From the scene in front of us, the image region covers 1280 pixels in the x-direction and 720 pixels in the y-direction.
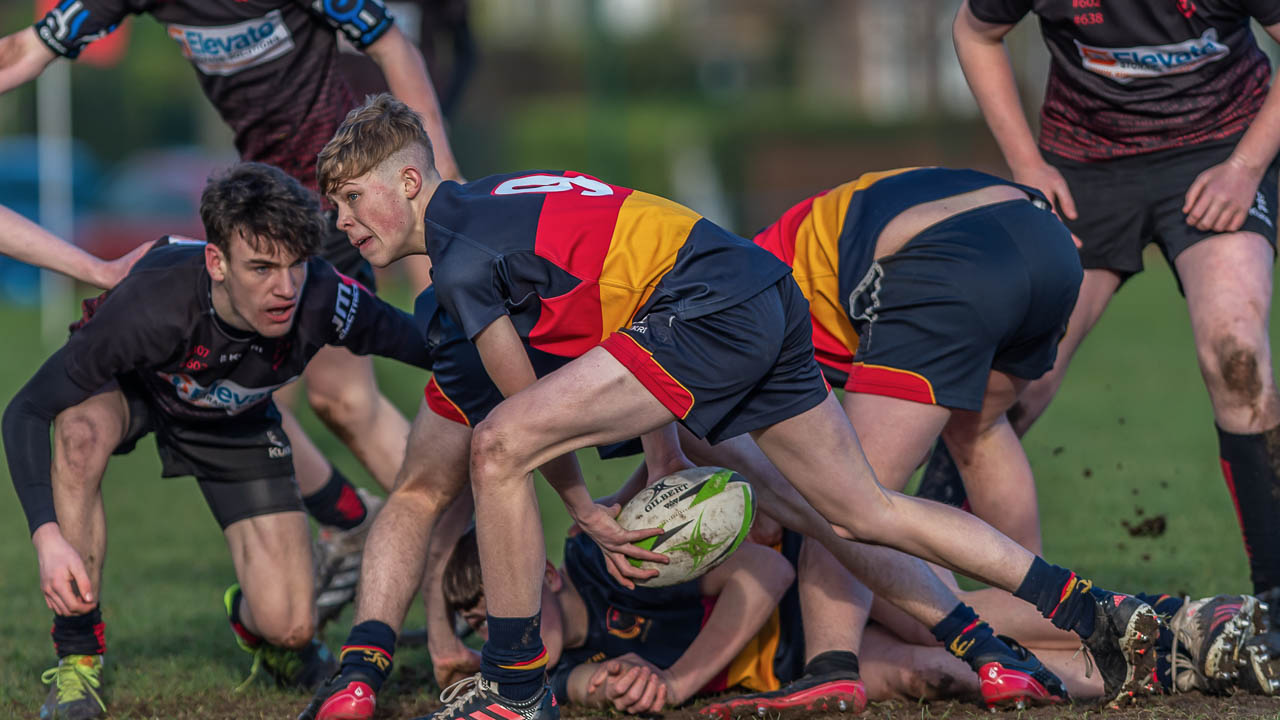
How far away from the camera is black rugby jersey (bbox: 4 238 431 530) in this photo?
4.30m

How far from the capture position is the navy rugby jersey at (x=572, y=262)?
361cm

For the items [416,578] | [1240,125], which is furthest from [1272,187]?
[416,578]

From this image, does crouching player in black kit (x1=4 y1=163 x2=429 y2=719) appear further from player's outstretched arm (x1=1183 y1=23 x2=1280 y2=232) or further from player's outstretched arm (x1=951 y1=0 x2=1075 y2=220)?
player's outstretched arm (x1=1183 y1=23 x2=1280 y2=232)

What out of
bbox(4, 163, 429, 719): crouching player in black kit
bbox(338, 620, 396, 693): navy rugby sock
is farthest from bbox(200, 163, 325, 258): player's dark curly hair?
bbox(338, 620, 396, 693): navy rugby sock

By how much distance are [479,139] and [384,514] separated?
19.6 metres

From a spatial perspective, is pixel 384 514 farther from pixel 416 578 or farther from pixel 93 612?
pixel 93 612

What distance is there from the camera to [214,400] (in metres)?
4.73

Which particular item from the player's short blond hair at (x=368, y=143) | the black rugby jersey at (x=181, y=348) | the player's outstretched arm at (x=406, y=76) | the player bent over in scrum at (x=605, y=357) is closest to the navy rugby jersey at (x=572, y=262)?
the player bent over in scrum at (x=605, y=357)

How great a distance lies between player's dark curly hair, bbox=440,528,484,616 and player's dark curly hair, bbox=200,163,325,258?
1088 mm

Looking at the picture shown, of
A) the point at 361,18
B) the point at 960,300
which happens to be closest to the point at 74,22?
the point at 361,18

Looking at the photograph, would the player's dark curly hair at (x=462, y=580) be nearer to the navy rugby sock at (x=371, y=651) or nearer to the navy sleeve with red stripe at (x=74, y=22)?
the navy rugby sock at (x=371, y=651)

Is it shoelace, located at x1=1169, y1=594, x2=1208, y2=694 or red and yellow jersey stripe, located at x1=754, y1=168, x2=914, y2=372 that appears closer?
shoelace, located at x1=1169, y1=594, x2=1208, y2=694

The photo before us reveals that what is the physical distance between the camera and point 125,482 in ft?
29.9

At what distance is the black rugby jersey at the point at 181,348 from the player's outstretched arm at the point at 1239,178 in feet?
8.43
